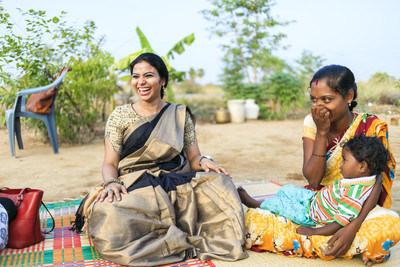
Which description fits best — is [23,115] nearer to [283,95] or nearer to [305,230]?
[305,230]

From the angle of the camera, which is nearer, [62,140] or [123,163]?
[123,163]

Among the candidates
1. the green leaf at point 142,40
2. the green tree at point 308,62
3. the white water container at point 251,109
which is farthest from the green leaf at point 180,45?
the green tree at point 308,62

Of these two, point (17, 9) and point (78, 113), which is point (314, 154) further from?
point (78, 113)

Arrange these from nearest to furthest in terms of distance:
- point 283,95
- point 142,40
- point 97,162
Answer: point 97,162 → point 142,40 → point 283,95

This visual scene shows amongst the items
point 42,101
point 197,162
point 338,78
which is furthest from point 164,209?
point 42,101

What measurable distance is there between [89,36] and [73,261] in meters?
5.68

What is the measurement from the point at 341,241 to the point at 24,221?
2.08 metres

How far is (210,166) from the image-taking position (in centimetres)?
281

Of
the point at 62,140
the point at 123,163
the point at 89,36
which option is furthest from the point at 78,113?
the point at 123,163

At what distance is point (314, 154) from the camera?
99.7 inches

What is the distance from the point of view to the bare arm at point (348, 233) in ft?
7.21

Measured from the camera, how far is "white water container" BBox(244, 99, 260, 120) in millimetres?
13094

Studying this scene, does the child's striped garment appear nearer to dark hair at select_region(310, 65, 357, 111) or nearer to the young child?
the young child

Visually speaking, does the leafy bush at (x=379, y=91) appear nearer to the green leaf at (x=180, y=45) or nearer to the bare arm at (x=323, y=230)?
the green leaf at (x=180, y=45)
